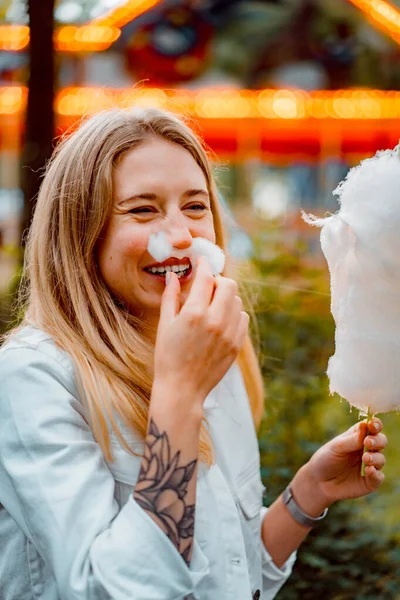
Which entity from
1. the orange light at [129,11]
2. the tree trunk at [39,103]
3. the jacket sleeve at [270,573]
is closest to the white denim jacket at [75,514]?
the jacket sleeve at [270,573]

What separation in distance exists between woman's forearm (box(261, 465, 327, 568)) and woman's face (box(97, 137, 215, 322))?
746mm

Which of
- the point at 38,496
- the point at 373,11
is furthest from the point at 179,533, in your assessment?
the point at 373,11

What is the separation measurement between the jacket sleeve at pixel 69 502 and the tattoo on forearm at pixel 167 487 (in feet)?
0.13

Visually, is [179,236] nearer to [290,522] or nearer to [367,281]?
[367,281]

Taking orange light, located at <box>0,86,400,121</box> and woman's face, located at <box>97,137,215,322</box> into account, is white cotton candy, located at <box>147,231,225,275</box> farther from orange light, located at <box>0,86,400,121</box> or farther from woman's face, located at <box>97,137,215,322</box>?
orange light, located at <box>0,86,400,121</box>

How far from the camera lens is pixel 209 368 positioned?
1572 mm

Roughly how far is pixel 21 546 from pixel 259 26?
7.25 meters

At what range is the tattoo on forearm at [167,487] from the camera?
148cm

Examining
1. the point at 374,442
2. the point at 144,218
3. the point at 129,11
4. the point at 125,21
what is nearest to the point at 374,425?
the point at 374,442

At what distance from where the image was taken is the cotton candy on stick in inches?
70.6

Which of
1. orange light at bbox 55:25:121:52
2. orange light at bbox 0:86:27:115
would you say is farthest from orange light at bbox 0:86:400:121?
orange light at bbox 55:25:121:52

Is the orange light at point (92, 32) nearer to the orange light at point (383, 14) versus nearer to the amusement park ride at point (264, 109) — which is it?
the amusement park ride at point (264, 109)

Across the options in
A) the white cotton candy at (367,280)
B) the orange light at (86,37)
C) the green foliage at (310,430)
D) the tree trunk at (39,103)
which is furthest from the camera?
the orange light at (86,37)

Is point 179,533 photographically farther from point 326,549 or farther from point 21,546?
point 326,549
